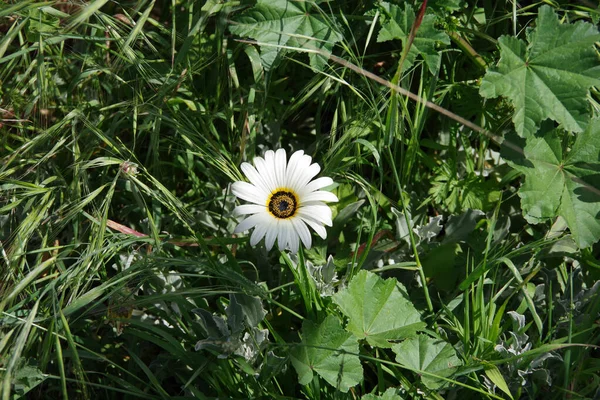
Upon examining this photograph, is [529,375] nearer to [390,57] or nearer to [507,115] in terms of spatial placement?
[507,115]

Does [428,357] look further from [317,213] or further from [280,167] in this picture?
[280,167]

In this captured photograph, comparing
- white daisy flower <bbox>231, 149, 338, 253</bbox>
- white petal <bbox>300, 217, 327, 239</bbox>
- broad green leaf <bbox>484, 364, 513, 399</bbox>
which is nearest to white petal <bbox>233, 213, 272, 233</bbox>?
white daisy flower <bbox>231, 149, 338, 253</bbox>

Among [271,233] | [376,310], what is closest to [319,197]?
[271,233]

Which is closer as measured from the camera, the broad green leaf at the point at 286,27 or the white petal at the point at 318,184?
the white petal at the point at 318,184

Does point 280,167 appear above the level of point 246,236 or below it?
above

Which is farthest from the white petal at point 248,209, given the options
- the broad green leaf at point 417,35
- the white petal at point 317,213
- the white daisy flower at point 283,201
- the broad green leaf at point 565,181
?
the broad green leaf at point 565,181

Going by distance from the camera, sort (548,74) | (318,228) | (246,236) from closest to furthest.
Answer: (318,228), (548,74), (246,236)

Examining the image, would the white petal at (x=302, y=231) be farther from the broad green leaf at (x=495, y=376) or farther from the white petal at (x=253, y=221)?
the broad green leaf at (x=495, y=376)

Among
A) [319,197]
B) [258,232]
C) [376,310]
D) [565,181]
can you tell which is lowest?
[376,310]
